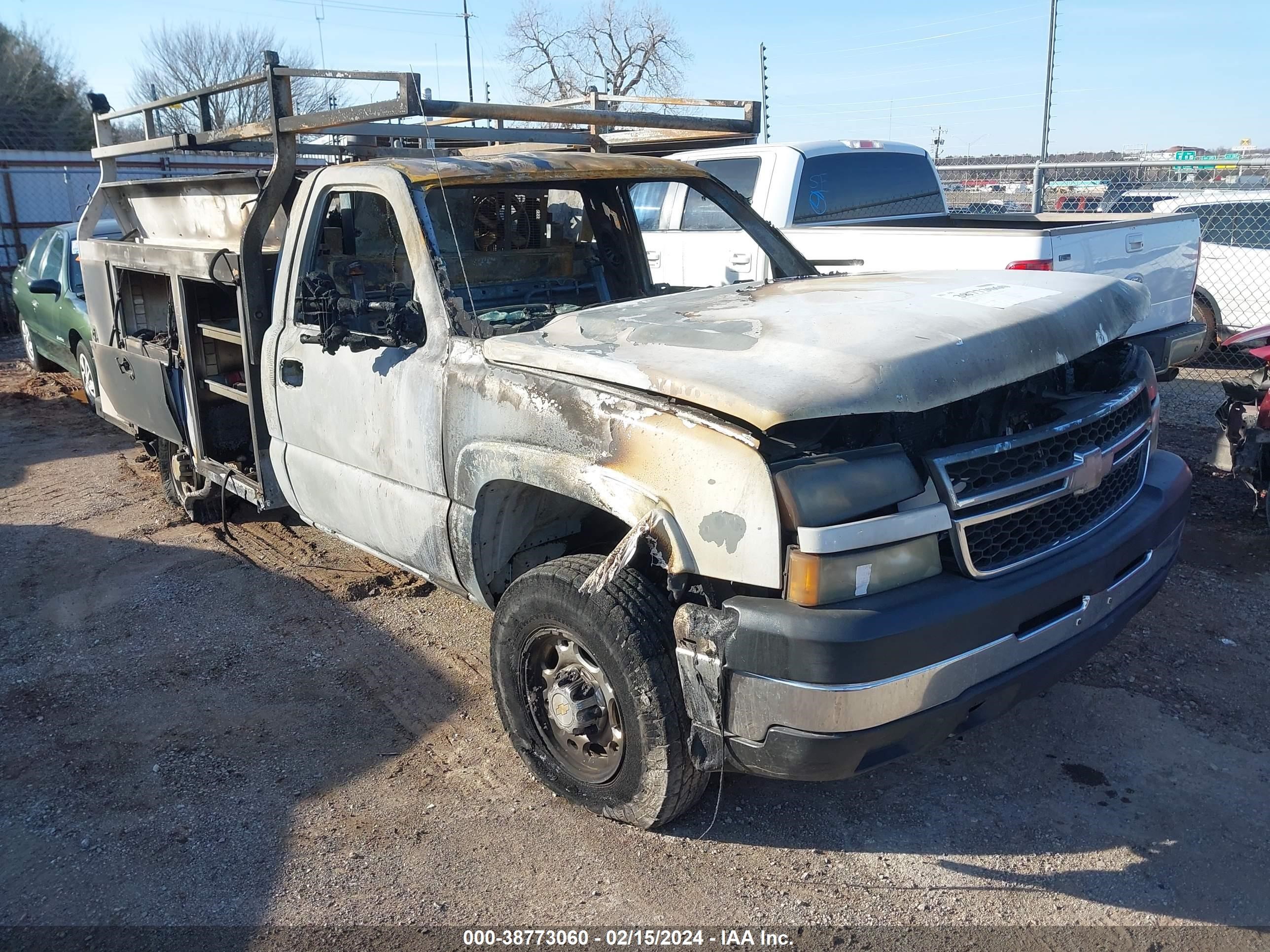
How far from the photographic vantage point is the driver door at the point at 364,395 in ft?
11.8

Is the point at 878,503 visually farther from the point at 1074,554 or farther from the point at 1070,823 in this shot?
the point at 1070,823

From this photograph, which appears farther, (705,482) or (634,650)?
(634,650)

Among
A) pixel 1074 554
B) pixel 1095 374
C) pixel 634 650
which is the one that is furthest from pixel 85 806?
pixel 1095 374

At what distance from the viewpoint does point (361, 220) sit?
173 inches

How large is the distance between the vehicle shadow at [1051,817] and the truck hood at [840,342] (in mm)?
1409

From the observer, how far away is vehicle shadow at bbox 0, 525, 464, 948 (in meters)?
2.97

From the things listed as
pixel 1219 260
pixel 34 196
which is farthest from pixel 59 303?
pixel 1219 260

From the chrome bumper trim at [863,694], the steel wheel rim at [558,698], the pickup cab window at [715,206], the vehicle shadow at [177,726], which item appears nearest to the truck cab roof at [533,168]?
the steel wheel rim at [558,698]

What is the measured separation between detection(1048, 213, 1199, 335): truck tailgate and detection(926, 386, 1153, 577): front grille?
10.5 feet

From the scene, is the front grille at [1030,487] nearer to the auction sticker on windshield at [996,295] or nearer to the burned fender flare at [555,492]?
the auction sticker on windshield at [996,295]

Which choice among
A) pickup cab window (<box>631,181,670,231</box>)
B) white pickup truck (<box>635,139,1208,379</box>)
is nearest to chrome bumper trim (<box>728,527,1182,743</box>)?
white pickup truck (<box>635,139,1208,379</box>)

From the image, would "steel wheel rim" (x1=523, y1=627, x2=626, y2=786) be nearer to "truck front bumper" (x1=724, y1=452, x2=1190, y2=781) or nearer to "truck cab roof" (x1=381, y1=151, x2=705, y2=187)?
"truck front bumper" (x1=724, y1=452, x2=1190, y2=781)

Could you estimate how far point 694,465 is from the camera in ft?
8.55

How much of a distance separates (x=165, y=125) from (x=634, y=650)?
3663cm
